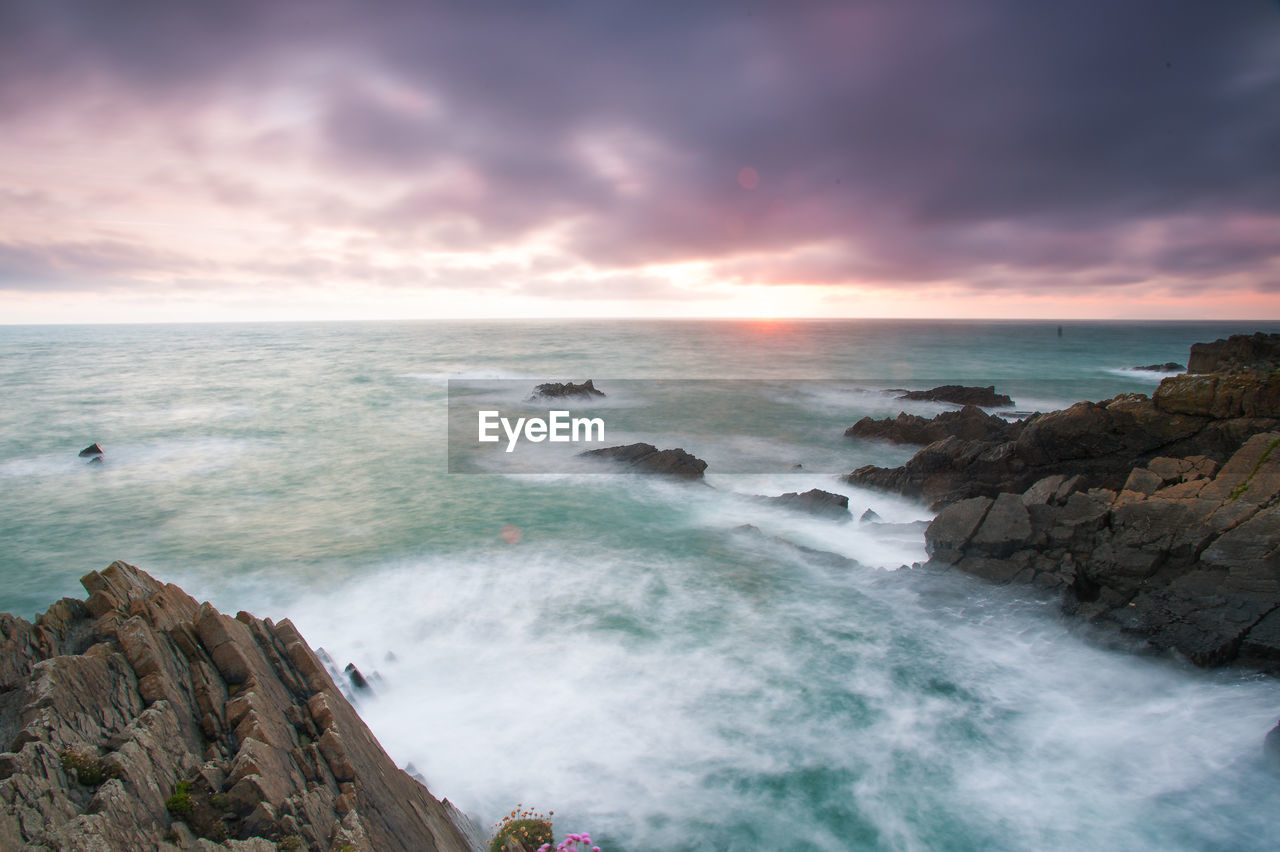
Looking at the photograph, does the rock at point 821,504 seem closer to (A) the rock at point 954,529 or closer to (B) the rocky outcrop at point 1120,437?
(B) the rocky outcrop at point 1120,437

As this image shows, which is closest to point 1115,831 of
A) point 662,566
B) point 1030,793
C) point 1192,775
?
point 1030,793

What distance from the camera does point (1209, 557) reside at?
1488 centimetres

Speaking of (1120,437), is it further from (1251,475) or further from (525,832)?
(525,832)

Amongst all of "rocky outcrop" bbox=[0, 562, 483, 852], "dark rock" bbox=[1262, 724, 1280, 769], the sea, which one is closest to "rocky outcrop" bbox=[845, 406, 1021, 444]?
the sea

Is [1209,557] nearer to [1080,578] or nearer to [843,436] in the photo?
[1080,578]

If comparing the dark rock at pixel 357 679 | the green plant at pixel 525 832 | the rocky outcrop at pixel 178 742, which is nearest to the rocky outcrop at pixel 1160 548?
the green plant at pixel 525 832

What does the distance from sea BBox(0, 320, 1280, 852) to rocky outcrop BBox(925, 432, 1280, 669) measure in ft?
2.45

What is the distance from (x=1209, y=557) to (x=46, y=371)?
122m

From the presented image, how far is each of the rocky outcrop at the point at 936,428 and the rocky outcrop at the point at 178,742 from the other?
3124 cm

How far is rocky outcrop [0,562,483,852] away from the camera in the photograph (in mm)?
5660

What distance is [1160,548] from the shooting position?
1569 cm

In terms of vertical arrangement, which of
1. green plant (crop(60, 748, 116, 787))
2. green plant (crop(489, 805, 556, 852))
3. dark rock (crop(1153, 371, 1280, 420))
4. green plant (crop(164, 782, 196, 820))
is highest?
dark rock (crop(1153, 371, 1280, 420))

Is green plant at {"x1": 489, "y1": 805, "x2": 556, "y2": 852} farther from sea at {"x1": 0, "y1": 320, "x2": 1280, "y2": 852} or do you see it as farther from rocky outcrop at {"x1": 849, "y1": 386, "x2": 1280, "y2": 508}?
rocky outcrop at {"x1": 849, "y1": 386, "x2": 1280, "y2": 508}

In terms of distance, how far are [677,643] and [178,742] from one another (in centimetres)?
1224
